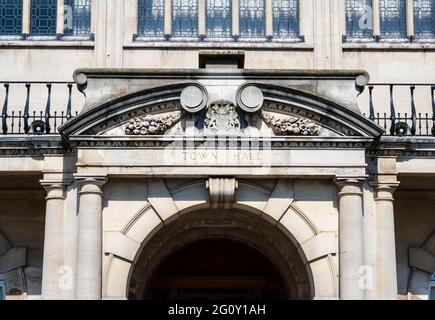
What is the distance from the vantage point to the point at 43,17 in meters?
25.2

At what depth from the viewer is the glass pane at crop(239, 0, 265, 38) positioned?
25172 millimetres

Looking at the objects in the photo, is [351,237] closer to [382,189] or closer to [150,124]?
[382,189]

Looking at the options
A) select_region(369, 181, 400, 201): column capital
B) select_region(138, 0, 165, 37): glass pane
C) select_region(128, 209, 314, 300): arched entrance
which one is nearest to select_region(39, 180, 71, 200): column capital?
select_region(128, 209, 314, 300): arched entrance

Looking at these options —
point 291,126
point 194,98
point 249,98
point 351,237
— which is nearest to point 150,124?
point 194,98

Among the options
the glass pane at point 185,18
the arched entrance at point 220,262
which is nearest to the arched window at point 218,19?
the glass pane at point 185,18

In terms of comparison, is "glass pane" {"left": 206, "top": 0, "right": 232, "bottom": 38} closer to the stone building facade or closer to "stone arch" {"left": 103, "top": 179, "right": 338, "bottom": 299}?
the stone building facade

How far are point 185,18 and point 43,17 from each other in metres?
3.26

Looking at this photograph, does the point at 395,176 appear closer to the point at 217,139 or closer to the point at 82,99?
the point at 217,139

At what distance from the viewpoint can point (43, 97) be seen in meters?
24.5

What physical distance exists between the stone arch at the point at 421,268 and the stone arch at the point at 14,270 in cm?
810

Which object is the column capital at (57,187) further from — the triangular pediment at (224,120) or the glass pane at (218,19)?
the glass pane at (218,19)

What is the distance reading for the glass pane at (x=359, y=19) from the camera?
25219 millimetres

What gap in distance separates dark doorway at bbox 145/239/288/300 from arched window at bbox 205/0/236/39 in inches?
186

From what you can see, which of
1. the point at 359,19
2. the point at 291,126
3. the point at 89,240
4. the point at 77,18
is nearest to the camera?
the point at 89,240
